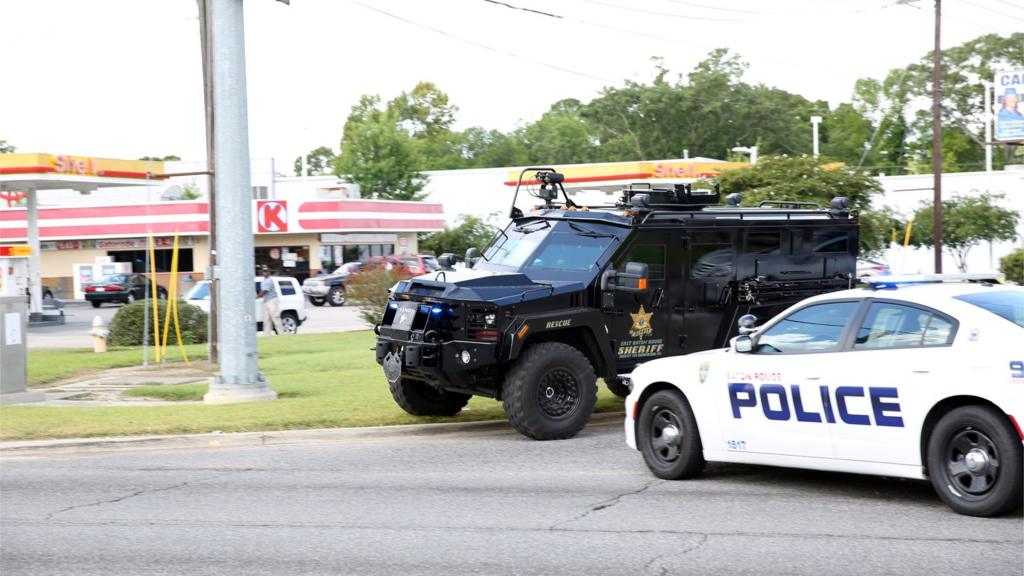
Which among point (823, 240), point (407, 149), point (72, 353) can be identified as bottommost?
point (72, 353)

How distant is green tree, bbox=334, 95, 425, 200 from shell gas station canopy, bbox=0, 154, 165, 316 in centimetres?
3323

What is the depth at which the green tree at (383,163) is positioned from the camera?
76.1 metres

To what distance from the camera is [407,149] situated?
7781 centimetres

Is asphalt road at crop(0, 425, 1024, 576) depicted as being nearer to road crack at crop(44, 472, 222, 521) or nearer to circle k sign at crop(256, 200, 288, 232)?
road crack at crop(44, 472, 222, 521)

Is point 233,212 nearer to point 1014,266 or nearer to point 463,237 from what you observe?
point 1014,266

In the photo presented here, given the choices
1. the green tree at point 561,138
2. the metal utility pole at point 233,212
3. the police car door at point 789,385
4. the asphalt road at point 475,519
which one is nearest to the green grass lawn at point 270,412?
the metal utility pole at point 233,212

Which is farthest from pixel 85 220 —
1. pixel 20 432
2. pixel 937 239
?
pixel 20 432

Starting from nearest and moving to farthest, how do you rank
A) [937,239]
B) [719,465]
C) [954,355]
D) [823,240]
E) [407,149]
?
[954,355], [719,465], [823,240], [937,239], [407,149]

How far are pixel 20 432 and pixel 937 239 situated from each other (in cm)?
2752

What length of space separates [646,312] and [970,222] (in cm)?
3782

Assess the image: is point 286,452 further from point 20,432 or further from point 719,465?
point 719,465

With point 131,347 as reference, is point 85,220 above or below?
above

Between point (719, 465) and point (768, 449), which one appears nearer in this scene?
point (768, 449)

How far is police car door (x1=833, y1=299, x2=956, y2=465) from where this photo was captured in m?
7.99
